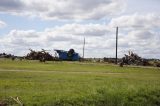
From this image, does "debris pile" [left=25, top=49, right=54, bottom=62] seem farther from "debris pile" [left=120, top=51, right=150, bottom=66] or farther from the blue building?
"debris pile" [left=120, top=51, right=150, bottom=66]

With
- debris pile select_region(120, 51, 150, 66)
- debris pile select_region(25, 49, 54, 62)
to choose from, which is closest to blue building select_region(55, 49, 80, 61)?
debris pile select_region(25, 49, 54, 62)

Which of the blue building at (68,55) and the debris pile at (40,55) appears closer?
the debris pile at (40,55)

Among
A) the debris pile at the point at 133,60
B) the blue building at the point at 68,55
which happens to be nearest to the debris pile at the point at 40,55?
the blue building at the point at 68,55

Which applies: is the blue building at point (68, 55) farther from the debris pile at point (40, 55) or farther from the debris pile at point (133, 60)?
the debris pile at point (133, 60)

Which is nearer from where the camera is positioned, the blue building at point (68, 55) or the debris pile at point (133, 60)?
the debris pile at point (133, 60)

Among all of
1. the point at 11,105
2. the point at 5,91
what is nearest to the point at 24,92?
the point at 5,91

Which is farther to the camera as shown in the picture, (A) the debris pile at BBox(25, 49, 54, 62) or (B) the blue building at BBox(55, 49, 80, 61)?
(B) the blue building at BBox(55, 49, 80, 61)

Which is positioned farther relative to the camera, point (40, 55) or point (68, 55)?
point (68, 55)

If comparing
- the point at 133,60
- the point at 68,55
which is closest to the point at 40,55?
the point at 68,55

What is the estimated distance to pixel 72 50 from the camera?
9306 cm

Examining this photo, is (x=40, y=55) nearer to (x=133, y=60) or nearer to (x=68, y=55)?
(x=68, y=55)

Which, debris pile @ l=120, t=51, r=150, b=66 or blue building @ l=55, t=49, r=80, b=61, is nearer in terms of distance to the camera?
debris pile @ l=120, t=51, r=150, b=66

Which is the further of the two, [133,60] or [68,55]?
[68,55]

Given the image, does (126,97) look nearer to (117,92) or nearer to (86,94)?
(117,92)
